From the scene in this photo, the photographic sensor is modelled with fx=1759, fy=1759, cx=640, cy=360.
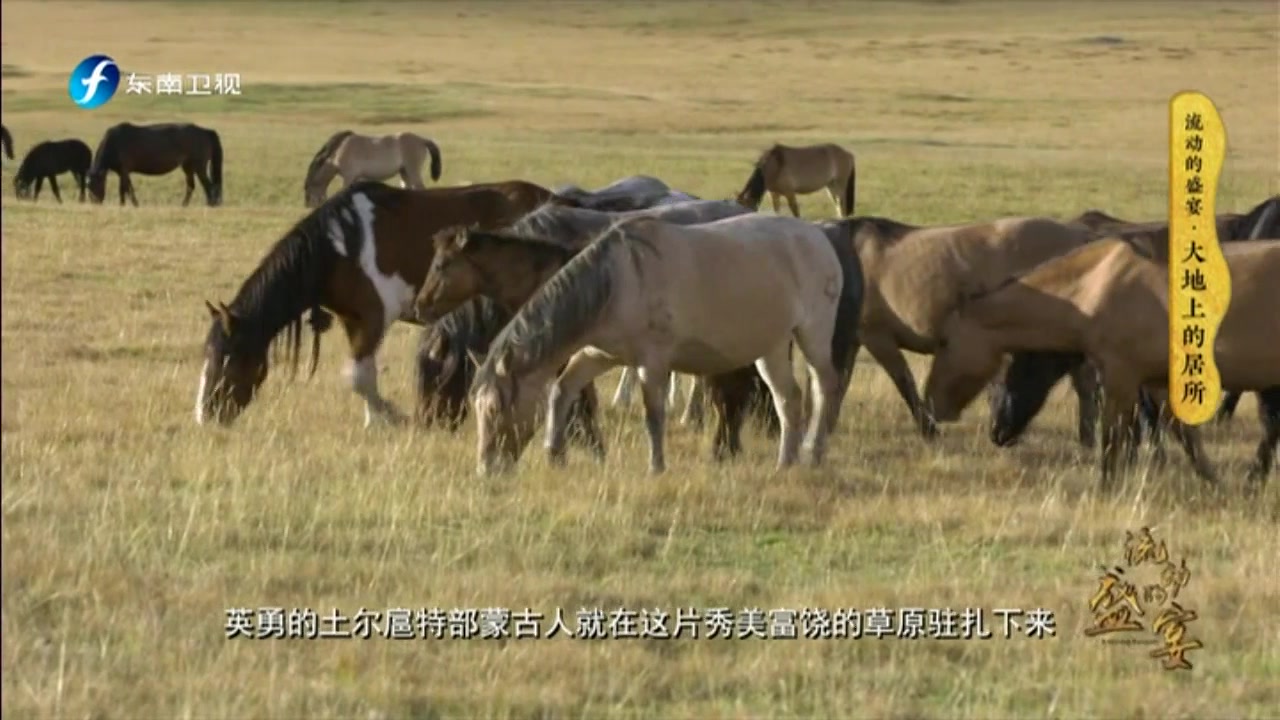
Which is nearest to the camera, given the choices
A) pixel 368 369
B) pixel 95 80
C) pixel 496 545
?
pixel 496 545

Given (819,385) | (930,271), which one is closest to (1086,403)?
(930,271)

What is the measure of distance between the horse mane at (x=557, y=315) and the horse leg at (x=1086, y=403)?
3348mm

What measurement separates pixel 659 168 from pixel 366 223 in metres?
23.3

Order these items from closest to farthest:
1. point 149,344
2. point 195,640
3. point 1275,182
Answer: point 195,640 < point 149,344 < point 1275,182

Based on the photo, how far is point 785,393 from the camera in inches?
350

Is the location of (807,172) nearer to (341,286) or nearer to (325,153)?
(325,153)

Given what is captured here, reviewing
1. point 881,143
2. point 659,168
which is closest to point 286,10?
point 881,143

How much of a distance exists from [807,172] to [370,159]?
7.43m

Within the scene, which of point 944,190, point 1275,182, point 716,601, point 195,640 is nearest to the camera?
point 195,640

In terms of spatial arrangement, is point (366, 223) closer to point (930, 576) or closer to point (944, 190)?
point (930, 576)

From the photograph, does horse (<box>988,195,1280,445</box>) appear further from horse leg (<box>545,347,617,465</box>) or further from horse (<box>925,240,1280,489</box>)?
horse leg (<box>545,347,617,465</box>)

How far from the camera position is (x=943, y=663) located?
550 centimetres

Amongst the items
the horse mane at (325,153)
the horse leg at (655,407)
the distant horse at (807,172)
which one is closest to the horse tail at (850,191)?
the distant horse at (807,172)

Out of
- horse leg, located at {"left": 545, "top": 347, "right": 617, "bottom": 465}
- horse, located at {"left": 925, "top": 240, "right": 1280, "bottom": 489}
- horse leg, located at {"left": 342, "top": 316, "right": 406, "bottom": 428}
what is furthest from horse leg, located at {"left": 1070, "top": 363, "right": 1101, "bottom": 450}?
horse leg, located at {"left": 342, "top": 316, "right": 406, "bottom": 428}
